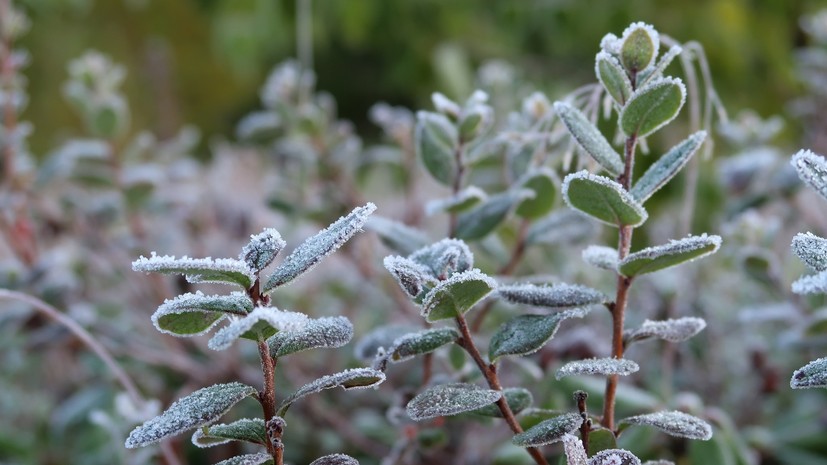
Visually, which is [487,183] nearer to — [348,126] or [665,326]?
[348,126]

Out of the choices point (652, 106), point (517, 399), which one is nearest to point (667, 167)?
point (652, 106)

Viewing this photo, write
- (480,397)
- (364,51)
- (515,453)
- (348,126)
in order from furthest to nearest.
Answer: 1. (364,51)
2. (348,126)
3. (515,453)
4. (480,397)

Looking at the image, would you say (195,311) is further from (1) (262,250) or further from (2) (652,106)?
(2) (652,106)

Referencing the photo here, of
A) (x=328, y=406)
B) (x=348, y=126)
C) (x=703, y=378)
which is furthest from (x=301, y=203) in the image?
(x=703, y=378)

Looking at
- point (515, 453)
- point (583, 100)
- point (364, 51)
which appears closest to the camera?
point (583, 100)

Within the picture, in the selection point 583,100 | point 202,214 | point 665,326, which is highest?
point 202,214

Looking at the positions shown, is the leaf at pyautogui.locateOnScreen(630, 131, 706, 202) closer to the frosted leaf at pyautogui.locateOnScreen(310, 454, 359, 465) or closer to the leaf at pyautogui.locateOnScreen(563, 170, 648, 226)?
the leaf at pyautogui.locateOnScreen(563, 170, 648, 226)

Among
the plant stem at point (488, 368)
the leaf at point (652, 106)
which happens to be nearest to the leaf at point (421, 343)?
the plant stem at point (488, 368)
